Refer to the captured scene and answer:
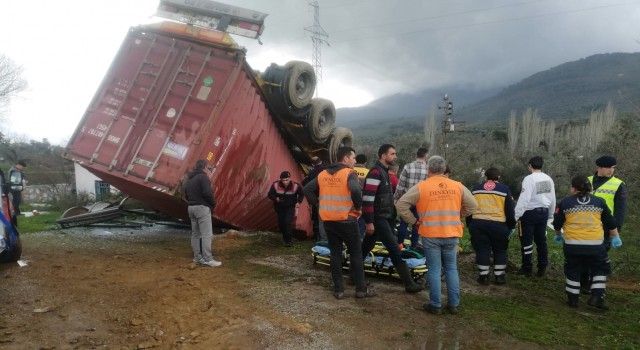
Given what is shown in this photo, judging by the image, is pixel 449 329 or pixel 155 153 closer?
pixel 449 329

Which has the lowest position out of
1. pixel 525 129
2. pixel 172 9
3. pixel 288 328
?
pixel 288 328

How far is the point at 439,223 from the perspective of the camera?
13.5 feet

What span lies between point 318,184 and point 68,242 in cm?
516

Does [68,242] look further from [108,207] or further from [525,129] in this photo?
[525,129]

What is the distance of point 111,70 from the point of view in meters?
6.70

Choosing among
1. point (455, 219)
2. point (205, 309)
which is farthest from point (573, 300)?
point (205, 309)

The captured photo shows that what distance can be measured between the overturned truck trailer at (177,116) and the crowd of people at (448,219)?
0.79m

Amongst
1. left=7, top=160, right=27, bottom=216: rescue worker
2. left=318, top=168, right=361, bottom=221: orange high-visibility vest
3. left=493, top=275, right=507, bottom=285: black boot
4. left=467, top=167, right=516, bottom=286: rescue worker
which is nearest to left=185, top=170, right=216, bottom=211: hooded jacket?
left=318, top=168, right=361, bottom=221: orange high-visibility vest

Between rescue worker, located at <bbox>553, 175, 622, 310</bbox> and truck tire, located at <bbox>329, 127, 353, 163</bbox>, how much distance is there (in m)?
4.76

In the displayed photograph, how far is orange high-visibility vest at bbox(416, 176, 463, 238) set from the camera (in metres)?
4.12

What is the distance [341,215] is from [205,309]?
63.2 inches

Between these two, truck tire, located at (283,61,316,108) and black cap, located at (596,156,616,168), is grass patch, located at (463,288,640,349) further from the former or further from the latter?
truck tire, located at (283,61,316,108)

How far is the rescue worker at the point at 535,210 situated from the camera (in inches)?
226

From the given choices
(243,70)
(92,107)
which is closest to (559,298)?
(243,70)
